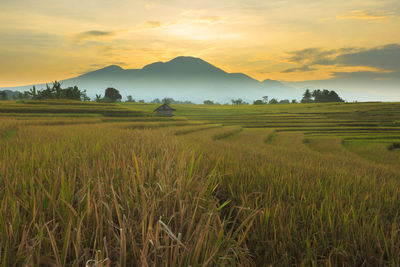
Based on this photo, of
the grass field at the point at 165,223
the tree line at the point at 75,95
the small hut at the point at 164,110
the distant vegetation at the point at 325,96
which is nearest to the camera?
the grass field at the point at 165,223

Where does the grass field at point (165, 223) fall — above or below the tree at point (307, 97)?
below

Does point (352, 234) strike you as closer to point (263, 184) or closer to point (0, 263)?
point (263, 184)

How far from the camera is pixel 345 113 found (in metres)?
56.3

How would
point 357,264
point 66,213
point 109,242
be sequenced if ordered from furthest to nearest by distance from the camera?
point 357,264 < point 66,213 < point 109,242

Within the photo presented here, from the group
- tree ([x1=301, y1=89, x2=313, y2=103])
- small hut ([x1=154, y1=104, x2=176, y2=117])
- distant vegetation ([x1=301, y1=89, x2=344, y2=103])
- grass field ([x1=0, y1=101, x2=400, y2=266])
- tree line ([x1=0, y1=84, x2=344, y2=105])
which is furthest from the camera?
tree ([x1=301, y1=89, x2=313, y2=103])

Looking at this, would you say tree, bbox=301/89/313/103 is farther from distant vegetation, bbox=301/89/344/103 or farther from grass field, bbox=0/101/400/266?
grass field, bbox=0/101/400/266

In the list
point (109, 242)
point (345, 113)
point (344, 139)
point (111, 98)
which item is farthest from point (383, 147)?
point (111, 98)

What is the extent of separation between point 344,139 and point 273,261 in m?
27.2

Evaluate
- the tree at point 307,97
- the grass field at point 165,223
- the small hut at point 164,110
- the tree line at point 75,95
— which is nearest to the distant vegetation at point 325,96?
the tree line at point 75,95

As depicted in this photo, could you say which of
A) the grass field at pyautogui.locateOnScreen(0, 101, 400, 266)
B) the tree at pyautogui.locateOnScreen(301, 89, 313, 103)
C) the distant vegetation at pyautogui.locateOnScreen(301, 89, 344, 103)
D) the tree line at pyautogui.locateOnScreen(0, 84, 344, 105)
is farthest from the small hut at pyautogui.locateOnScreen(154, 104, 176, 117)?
the tree at pyautogui.locateOnScreen(301, 89, 313, 103)

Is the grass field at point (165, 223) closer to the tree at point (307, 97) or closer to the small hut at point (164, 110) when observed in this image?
the small hut at point (164, 110)

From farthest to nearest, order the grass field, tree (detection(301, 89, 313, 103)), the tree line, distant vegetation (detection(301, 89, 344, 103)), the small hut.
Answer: tree (detection(301, 89, 313, 103)), distant vegetation (detection(301, 89, 344, 103)), the tree line, the small hut, the grass field

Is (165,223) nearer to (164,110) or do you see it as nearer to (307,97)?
(164,110)

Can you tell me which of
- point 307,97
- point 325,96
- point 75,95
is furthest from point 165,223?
point 307,97
